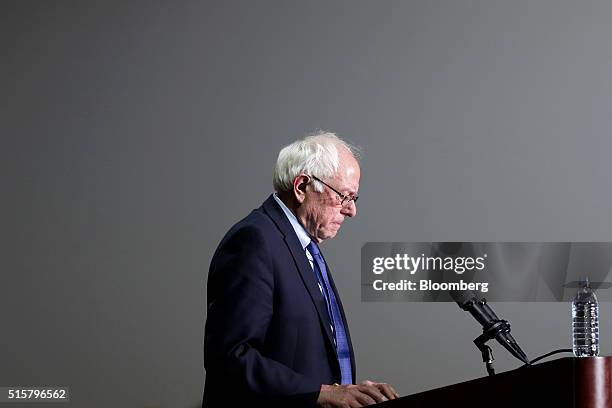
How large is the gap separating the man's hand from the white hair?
66 centimetres

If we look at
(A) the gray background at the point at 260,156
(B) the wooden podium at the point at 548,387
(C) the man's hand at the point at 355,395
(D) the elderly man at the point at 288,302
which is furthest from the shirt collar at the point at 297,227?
(A) the gray background at the point at 260,156

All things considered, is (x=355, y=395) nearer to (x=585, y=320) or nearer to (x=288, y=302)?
(x=288, y=302)

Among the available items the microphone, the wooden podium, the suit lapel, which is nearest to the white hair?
the suit lapel

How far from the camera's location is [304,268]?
258 centimetres

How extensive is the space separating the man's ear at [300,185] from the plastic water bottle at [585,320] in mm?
1002

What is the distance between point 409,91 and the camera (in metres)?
4.27

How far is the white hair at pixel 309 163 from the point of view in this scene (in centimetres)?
274

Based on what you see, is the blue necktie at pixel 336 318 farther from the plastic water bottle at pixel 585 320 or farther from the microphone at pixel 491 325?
the plastic water bottle at pixel 585 320

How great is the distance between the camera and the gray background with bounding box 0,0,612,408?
165 inches

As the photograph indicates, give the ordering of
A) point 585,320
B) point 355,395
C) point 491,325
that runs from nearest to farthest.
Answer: point 355,395 < point 491,325 < point 585,320

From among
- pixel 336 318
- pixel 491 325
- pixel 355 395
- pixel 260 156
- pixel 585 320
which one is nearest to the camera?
pixel 355 395

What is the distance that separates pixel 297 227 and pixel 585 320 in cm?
146

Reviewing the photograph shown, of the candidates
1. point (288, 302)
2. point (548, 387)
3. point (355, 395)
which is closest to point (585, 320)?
point (288, 302)

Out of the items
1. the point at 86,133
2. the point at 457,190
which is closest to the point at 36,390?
the point at 86,133
